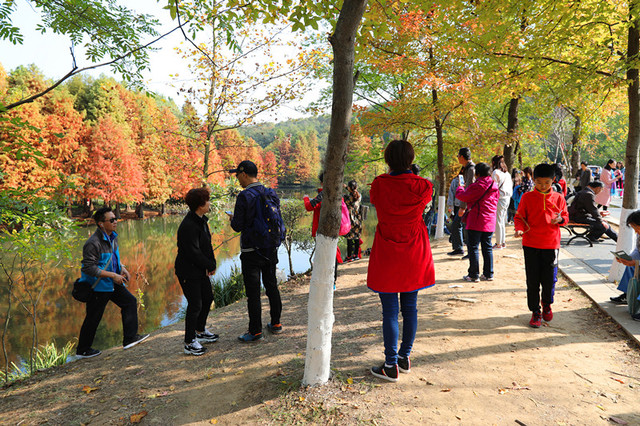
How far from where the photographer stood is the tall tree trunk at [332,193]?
106 inches

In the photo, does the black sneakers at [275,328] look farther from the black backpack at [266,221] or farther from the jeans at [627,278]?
the jeans at [627,278]

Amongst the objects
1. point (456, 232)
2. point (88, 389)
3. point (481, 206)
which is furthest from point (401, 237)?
point (456, 232)

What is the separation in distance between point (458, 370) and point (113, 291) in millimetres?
3869

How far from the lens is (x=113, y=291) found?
170 inches

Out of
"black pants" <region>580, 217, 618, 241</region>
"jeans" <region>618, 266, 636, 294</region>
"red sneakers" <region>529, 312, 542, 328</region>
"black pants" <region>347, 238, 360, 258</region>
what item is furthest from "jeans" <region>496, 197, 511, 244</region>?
"red sneakers" <region>529, 312, 542, 328</region>

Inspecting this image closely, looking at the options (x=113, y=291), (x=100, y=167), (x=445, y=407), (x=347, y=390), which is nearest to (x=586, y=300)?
(x=445, y=407)

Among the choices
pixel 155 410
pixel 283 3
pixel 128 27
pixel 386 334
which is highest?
pixel 128 27

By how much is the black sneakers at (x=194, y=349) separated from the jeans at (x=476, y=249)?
417cm

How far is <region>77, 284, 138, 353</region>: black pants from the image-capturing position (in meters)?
4.24

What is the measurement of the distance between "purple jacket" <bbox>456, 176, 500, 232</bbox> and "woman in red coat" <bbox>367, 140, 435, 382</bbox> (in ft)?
9.49

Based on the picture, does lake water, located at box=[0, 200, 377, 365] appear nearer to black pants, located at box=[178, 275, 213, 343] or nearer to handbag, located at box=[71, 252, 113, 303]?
handbag, located at box=[71, 252, 113, 303]

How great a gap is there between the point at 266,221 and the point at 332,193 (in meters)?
1.37

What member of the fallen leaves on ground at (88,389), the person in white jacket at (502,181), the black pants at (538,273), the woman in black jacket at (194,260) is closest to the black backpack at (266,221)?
the woman in black jacket at (194,260)

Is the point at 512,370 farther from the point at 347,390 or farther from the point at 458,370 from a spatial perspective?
the point at 347,390
